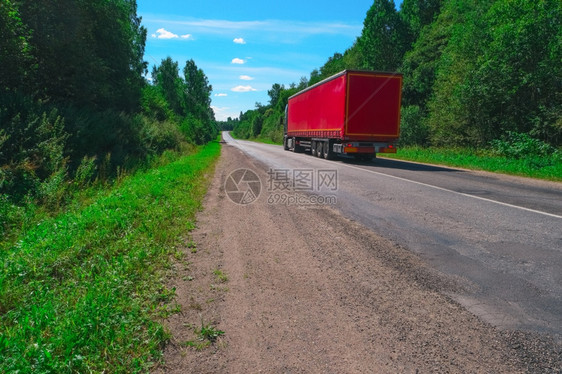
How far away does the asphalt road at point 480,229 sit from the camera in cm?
313

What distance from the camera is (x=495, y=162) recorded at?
16.0 metres

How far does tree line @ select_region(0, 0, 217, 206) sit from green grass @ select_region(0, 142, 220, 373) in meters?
3.95

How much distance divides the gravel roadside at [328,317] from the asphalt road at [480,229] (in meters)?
0.30

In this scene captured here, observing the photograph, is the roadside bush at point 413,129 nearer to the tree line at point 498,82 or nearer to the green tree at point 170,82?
the tree line at point 498,82

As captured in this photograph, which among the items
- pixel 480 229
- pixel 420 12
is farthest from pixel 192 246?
pixel 420 12

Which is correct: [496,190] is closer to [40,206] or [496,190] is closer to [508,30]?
[40,206]

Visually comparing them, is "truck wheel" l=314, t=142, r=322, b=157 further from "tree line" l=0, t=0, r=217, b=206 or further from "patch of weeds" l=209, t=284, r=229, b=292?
"patch of weeds" l=209, t=284, r=229, b=292

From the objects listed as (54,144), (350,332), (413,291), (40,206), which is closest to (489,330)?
(413,291)

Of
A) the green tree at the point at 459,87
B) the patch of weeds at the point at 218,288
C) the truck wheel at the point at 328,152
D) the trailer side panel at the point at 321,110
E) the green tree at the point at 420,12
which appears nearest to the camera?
the patch of weeds at the point at 218,288

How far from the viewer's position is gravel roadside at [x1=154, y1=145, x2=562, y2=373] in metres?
2.31

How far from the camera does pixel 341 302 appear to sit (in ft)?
10.3

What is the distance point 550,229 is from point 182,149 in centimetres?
2579

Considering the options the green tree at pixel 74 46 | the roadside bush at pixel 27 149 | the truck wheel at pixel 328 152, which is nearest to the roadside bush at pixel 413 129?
the truck wheel at pixel 328 152

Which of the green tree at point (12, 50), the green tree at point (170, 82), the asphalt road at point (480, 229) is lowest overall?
the asphalt road at point (480, 229)
